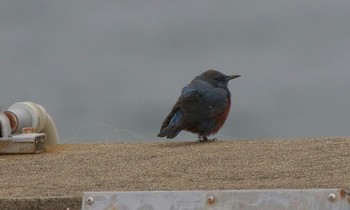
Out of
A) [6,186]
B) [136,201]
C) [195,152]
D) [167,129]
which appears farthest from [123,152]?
[136,201]

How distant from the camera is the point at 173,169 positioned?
23.0ft

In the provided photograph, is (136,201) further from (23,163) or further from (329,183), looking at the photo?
(23,163)

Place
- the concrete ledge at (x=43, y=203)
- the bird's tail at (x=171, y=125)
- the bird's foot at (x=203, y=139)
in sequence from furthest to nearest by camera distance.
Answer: the bird's tail at (x=171, y=125), the bird's foot at (x=203, y=139), the concrete ledge at (x=43, y=203)

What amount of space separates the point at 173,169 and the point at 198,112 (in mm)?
3061

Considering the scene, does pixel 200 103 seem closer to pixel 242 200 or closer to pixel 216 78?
pixel 216 78

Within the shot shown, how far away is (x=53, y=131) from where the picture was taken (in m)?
10.2

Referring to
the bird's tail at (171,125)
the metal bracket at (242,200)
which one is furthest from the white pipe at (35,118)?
the metal bracket at (242,200)

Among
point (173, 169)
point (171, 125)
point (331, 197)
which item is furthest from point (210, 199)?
point (171, 125)

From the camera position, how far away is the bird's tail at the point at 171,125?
9852 mm

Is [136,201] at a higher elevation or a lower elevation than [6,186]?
higher

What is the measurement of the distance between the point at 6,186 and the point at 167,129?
3.54 meters

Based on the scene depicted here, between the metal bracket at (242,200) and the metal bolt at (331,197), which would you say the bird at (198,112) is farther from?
the metal bolt at (331,197)

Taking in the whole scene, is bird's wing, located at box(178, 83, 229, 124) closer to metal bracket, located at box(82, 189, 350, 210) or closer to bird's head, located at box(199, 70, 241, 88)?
bird's head, located at box(199, 70, 241, 88)

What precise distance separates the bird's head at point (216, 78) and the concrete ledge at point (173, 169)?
1561 millimetres
